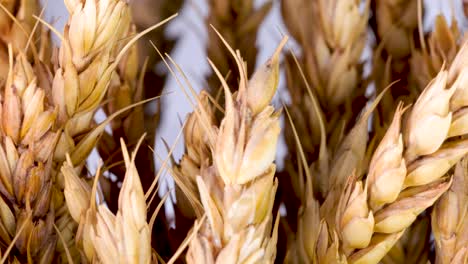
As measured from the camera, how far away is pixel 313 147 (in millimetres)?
452

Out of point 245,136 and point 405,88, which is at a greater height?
point 245,136

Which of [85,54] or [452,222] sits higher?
[85,54]

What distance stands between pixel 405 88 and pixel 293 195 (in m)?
0.09

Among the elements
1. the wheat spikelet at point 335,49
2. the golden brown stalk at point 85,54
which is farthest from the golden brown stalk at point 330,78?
the golden brown stalk at point 85,54

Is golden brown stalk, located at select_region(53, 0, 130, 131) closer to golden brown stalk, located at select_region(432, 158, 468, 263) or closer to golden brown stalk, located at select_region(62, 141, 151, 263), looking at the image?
golden brown stalk, located at select_region(62, 141, 151, 263)

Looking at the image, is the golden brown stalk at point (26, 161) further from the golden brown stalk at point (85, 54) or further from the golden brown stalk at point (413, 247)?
the golden brown stalk at point (413, 247)

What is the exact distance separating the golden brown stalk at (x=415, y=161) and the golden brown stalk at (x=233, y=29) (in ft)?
0.50

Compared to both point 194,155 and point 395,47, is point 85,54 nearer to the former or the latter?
point 194,155

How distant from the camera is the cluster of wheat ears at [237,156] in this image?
31cm

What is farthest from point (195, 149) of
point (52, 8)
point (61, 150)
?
point (52, 8)

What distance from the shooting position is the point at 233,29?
483mm

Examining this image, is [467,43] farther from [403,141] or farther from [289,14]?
[289,14]

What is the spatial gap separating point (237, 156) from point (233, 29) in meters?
0.19

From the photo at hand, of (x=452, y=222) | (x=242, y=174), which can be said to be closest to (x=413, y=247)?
(x=452, y=222)
